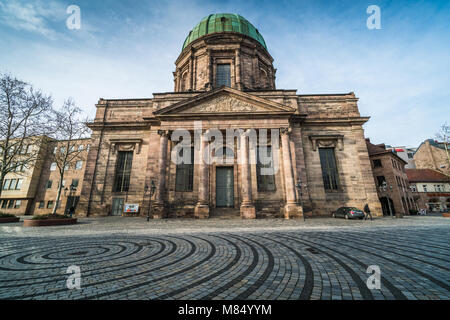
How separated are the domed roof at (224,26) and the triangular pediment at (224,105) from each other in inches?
585

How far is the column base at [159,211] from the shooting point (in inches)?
625

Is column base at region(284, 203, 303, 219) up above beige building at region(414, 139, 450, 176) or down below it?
below

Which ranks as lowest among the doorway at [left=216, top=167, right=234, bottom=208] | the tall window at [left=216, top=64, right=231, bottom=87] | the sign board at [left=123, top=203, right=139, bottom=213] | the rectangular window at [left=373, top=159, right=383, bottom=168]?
the sign board at [left=123, top=203, right=139, bottom=213]

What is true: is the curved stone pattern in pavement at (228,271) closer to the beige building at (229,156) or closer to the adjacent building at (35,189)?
the beige building at (229,156)

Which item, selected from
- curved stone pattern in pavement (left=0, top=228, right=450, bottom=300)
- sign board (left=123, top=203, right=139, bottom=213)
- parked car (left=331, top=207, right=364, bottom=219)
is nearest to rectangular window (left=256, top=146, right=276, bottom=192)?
parked car (left=331, top=207, right=364, bottom=219)

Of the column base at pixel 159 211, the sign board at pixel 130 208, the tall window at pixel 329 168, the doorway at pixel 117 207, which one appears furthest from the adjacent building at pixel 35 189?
the tall window at pixel 329 168

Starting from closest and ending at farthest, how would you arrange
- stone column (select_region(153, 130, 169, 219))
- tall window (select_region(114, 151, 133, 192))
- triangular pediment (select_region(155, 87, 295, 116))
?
stone column (select_region(153, 130, 169, 219)) < triangular pediment (select_region(155, 87, 295, 116)) < tall window (select_region(114, 151, 133, 192))

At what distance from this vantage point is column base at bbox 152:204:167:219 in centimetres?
1587

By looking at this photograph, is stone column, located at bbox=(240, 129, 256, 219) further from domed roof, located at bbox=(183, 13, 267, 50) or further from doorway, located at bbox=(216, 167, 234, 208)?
domed roof, located at bbox=(183, 13, 267, 50)

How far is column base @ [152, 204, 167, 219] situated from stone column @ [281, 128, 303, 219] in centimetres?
1080

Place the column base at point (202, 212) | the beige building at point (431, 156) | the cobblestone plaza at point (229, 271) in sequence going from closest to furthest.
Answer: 1. the cobblestone plaza at point (229, 271)
2. the column base at point (202, 212)
3. the beige building at point (431, 156)

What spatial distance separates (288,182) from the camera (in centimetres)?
1644

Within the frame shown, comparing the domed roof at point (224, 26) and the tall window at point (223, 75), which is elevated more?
the domed roof at point (224, 26)

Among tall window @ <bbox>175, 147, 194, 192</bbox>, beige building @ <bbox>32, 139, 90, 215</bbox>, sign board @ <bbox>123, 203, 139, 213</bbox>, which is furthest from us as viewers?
beige building @ <bbox>32, 139, 90, 215</bbox>
